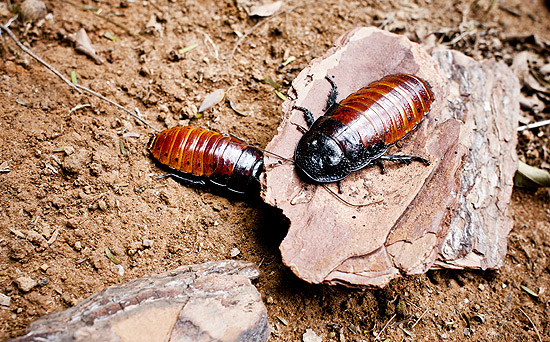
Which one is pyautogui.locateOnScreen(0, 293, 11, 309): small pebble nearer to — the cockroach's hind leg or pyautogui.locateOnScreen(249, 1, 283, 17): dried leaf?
the cockroach's hind leg

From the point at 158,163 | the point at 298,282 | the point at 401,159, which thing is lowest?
the point at 298,282

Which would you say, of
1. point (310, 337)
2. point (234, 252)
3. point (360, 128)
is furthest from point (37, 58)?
point (310, 337)

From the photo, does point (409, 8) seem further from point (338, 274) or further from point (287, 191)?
point (338, 274)

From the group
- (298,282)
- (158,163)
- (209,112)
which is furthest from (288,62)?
(298,282)

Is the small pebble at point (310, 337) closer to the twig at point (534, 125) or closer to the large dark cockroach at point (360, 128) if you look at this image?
Result: the large dark cockroach at point (360, 128)

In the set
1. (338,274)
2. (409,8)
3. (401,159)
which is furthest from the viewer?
(409,8)

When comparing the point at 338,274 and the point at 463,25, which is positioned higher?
the point at 463,25
